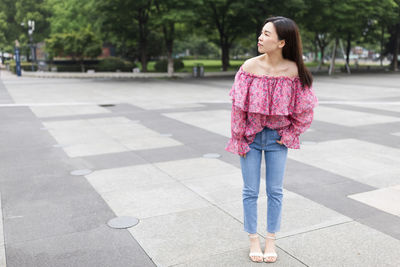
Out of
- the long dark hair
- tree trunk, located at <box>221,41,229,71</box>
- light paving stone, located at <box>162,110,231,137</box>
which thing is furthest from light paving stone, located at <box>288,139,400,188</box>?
tree trunk, located at <box>221,41,229,71</box>

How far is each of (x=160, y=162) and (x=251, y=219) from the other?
3.71 m

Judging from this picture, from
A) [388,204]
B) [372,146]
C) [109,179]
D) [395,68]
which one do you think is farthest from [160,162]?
[395,68]

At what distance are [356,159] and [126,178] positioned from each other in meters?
3.97

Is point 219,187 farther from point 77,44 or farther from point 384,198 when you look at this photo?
point 77,44

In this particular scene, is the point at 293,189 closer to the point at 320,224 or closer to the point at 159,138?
the point at 320,224

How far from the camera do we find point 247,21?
34.4 metres

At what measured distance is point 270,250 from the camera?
366cm

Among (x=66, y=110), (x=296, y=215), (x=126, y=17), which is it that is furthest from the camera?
(x=126, y=17)

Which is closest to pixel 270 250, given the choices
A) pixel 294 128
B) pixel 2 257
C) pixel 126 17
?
pixel 294 128

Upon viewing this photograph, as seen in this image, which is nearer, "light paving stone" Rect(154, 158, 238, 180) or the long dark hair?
the long dark hair

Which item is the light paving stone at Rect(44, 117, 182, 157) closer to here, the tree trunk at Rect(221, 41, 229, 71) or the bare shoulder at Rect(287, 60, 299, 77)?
the bare shoulder at Rect(287, 60, 299, 77)

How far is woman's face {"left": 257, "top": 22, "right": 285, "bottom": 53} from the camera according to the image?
3.27 metres

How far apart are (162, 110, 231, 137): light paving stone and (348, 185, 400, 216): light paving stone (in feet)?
14.3

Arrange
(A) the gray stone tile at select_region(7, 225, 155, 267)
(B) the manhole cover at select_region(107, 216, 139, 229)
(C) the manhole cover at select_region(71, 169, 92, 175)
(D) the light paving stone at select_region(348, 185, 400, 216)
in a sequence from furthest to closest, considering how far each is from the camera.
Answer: (C) the manhole cover at select_region(71, 169, 92, 175)
(D) the light paving stone at select_region(348, 185, 400, 216)
(B) the manhole cover at select_region(107, 216, 139, 229)
(A) the gray stone tile at select_region(7, 225, 155, 267)
